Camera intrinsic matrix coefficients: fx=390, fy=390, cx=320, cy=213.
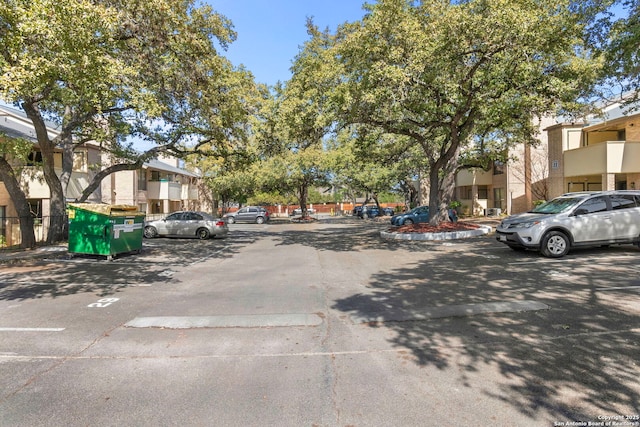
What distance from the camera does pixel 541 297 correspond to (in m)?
6.33

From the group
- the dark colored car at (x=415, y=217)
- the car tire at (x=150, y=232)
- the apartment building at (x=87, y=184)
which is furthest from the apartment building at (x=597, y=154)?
the apartment building at (x=87, y=184)

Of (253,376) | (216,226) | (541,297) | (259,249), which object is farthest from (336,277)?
(216,226)

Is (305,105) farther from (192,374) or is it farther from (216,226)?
(192,374)

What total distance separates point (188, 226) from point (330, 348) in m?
15.9

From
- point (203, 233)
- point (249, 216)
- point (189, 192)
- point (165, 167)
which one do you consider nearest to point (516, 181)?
point (249, 216)

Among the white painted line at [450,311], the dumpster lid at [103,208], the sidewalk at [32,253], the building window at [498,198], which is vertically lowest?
the white painted line at [450,311]

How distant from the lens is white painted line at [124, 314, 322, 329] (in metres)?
5.48

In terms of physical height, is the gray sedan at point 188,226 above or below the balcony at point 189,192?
below

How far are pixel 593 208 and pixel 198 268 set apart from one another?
10617 mm

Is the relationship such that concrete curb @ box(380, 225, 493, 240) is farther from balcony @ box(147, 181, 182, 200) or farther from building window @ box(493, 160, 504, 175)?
balcony @ box(147, 181, 182, 200)

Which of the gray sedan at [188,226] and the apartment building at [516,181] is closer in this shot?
the gray sedan at [188,226]

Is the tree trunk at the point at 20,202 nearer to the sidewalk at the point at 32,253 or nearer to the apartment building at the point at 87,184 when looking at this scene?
the sidewalk at the point at 32,253

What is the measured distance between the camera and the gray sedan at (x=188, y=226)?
18969 mm

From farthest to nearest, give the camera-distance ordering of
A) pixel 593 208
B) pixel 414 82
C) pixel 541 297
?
pixel 414 82 → pixel 593 208 → pixel 541 297
